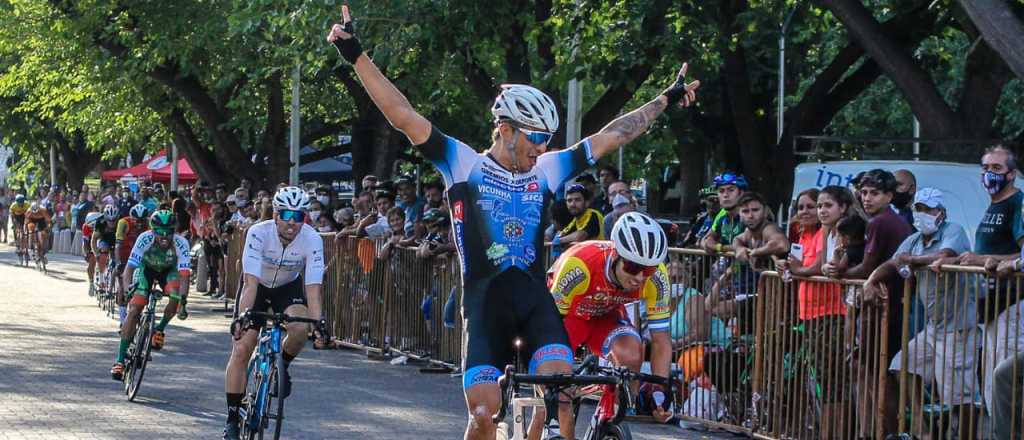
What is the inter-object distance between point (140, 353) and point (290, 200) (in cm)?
342

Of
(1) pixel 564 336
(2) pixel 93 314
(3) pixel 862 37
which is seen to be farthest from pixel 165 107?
(1) pixel 564 336

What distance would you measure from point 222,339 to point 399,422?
7405 mm

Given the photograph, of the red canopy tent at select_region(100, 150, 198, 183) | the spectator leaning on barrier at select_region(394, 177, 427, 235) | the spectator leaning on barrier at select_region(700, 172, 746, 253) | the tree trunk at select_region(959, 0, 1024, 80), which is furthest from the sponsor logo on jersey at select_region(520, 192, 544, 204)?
the red canopy tent at select_region(100, 150, 198, 183)

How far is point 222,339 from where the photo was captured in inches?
741

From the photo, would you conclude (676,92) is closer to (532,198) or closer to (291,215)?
(532,198)

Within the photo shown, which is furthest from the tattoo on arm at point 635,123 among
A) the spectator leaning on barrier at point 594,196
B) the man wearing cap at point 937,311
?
Result: the spectator leaning on barrier at point 594,196

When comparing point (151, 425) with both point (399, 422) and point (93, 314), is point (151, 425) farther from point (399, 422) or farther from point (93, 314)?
point (93, 314)

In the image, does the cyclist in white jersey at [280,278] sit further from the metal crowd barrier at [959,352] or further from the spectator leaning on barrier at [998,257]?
the spectator leaning on barrier at [998,257]

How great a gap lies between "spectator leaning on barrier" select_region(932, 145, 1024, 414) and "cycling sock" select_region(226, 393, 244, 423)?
4.34 m

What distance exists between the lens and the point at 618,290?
7.70m

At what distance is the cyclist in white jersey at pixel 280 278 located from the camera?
10.4 meters

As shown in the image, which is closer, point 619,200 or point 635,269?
point 635,269

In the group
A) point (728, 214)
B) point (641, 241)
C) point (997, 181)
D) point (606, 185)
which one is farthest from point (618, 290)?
point (606, 185)

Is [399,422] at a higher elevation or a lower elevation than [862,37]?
lower
